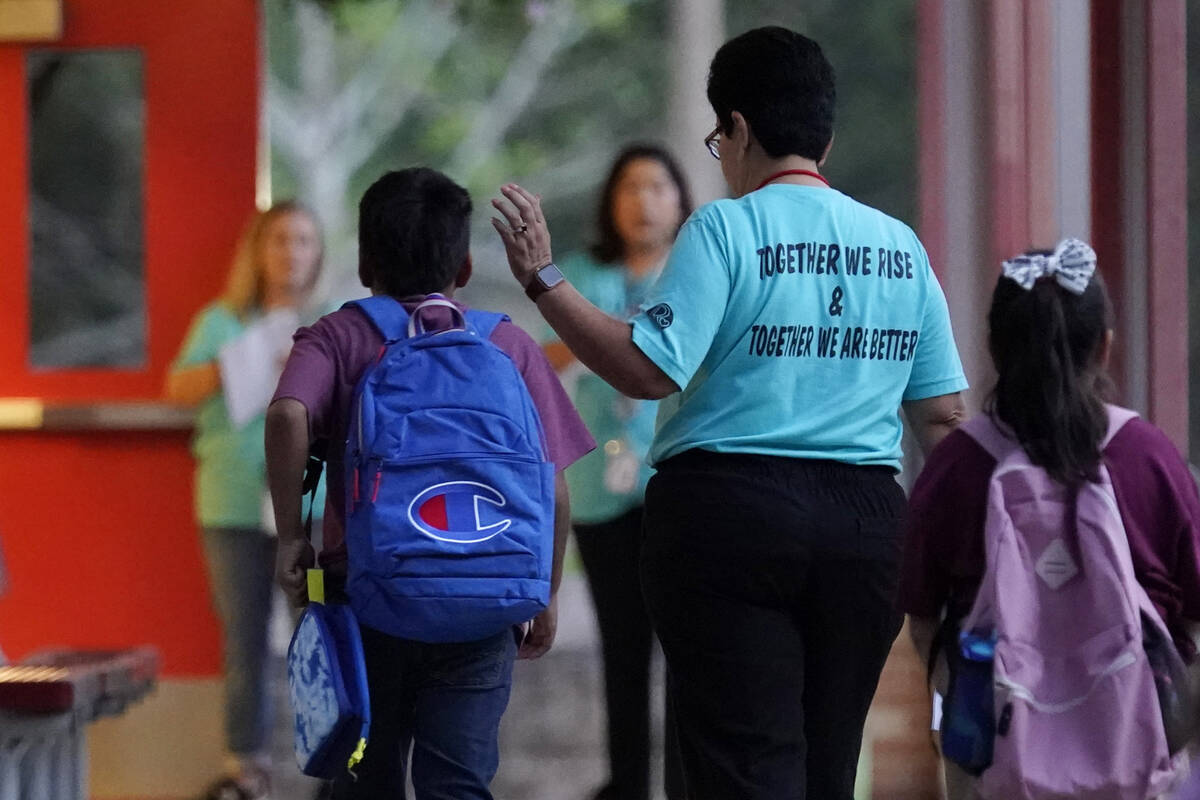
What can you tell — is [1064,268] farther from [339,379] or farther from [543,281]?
[339,379]

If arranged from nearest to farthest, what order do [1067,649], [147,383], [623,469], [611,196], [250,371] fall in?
1. [1067,649]
2. [623,469]
3. [611,196]
4. [250,371]
5. [147,383]

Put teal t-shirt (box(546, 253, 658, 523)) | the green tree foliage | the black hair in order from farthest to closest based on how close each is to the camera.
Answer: the green tree foliage, the black hair, teal t-shirt (box(546, 253, 658, 523))

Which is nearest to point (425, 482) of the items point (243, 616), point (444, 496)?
point (444, 496)

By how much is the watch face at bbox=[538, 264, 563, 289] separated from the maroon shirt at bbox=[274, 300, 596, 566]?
40cm

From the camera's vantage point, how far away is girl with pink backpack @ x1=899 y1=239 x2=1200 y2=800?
255cm

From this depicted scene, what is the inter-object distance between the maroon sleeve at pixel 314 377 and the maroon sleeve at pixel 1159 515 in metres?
1.27

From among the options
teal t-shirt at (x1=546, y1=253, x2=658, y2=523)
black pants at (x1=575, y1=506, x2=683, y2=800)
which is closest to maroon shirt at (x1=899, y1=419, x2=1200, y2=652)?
teal t-shirt at (x1=546, y1=253, x2=658, y2=523)

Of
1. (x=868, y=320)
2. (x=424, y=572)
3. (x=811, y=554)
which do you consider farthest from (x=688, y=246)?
(x=424, y=572)

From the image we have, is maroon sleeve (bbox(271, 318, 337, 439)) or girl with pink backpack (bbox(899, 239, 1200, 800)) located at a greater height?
maroon sleeve (bbox(271, 318, 337, 439))

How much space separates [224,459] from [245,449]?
0.25ft

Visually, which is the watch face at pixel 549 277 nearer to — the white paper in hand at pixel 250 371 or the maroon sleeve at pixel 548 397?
the maroon sleeve at pixel 548 397

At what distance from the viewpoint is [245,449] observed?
5.45m

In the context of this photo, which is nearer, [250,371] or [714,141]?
[714,141]

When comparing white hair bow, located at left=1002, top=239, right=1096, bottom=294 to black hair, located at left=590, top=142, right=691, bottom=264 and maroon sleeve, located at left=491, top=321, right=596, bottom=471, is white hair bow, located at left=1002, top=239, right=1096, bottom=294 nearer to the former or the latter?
maroon sleeve, located at left=491, top=321, right=596, bottom=471
